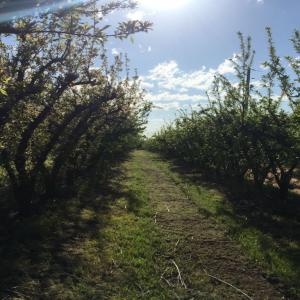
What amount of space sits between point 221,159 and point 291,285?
13237 millimetres

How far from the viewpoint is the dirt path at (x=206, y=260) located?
6.10 metres

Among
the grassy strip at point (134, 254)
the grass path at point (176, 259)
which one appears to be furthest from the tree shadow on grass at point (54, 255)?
the grass path at point (176, 259)

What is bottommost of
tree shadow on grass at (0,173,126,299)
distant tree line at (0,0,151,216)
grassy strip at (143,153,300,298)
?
tree shadow on grass at (0,173,126,299)

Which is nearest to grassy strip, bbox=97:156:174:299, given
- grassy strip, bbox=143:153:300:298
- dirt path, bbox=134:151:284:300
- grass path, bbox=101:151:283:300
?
grass path, bbox=101:151:283:300

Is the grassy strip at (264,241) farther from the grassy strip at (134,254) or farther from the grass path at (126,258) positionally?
the grassy strip at (134,254)

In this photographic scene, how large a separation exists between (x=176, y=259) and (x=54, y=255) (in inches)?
84.9

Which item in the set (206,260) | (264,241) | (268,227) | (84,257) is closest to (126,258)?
(84,257)

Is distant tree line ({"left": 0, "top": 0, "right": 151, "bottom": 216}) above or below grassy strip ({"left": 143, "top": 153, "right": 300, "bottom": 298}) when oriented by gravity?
above

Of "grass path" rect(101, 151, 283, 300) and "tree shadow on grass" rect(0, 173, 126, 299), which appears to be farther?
"grass path" rect(101, 151, 283, 300)

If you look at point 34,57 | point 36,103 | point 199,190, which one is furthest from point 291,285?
point 199,190

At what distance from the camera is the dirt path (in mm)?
6098

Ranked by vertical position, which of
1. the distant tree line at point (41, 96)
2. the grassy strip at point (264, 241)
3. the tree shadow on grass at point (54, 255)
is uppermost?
the distant tree line at point (41, 96)

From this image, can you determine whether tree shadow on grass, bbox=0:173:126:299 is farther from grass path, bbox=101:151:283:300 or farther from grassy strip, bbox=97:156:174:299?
grass path, bbox=101:151:283:300

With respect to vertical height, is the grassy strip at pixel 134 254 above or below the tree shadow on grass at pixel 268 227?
below
